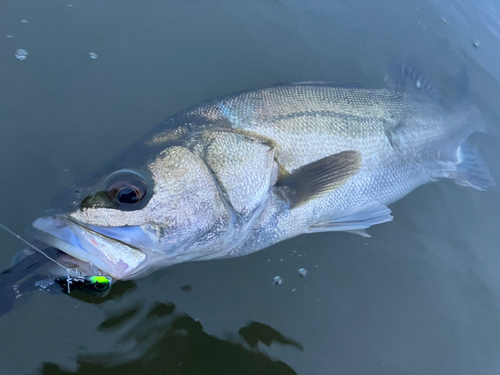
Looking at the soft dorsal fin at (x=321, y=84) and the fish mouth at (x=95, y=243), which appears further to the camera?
the soft dorsal fin at (x=321, y=84)

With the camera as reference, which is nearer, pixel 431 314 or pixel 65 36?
pixel 431 314

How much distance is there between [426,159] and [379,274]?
1.09 m

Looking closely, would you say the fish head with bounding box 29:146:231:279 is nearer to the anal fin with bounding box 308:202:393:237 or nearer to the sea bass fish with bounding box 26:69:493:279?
the sea bass fish with bounding box 26:69:493:279

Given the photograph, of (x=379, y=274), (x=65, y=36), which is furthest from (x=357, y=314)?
(x=65, y=36)

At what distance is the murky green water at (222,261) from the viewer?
1.99m

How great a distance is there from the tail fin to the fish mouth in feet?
9.73

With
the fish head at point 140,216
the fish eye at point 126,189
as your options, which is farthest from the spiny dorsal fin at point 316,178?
the fish eye at point 126,189

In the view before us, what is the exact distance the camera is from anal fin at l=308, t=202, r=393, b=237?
223 cm

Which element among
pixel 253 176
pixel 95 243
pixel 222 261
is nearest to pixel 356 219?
pixel 253 176

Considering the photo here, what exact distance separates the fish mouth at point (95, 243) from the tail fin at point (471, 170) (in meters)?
2.97

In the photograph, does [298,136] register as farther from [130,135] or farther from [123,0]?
[123,0]

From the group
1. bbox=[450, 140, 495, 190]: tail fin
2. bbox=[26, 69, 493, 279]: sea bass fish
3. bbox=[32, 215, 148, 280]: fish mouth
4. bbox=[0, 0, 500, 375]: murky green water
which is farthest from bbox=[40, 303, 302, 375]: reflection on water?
bbox=[450, 140, 495, 190]: tail fin

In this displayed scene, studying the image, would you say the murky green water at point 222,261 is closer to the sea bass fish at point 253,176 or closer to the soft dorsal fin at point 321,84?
the sea bass fish at point 253,176

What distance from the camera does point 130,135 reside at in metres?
2.62
